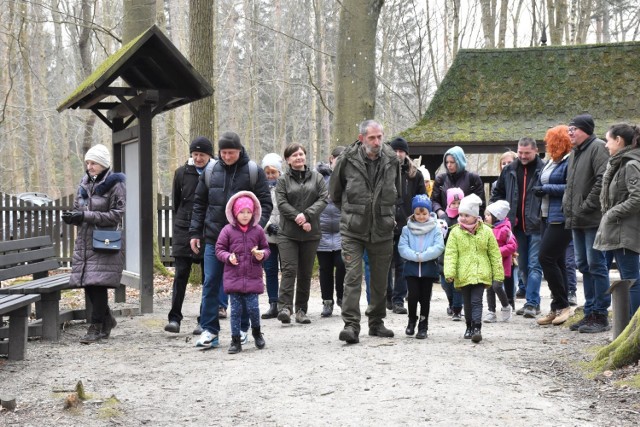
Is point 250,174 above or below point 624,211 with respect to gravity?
above

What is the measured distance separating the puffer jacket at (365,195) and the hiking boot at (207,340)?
5.16 ft

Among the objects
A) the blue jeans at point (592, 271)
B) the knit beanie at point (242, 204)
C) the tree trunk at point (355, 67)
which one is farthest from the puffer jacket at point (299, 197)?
the tree trunk at point (355, 67)

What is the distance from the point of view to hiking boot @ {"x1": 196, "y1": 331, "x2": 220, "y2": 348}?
8.14 metres

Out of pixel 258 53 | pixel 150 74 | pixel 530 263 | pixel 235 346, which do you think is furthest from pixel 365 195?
pixel 258 53

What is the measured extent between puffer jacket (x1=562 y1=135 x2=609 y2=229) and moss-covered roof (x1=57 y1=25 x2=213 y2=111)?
4.49 meters

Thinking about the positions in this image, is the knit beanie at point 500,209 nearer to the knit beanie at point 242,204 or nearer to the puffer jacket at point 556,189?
the puffer jacket at point 556,189

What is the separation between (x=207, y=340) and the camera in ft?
26.7

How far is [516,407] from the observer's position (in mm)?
A: 5535

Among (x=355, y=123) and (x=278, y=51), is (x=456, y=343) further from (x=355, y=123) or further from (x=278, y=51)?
(x=278, y=51)

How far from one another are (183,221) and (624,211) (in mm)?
4542

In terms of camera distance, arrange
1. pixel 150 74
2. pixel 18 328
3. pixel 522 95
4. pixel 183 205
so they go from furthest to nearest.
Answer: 1. pixel 522 95
2. pixel 150 74
3. pixel 183 205
4. pixel 18 328

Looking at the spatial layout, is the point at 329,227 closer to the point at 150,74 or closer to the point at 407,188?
the point at 407,188

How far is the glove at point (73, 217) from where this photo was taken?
8.40 m

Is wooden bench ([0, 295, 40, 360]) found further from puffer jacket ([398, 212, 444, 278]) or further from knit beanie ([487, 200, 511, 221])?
knit beanie ([487, 200, 511, 221])
